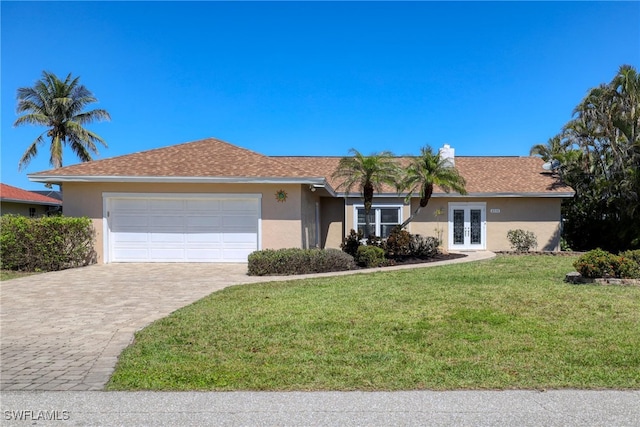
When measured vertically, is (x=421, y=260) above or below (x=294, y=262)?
below

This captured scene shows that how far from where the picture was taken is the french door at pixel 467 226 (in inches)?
781

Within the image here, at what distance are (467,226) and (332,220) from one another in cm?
608

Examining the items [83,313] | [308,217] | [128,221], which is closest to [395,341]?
[83,313]

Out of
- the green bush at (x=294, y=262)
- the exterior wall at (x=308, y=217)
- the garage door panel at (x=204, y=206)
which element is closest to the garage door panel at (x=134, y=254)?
the garage door panel at (x=204, y=206)

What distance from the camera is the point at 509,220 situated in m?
19.9

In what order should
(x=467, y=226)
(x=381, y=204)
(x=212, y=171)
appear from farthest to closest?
(x=467, y=226)
(x=381, y=204)
(x=212, y=171)

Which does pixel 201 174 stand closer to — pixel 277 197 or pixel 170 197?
pixel 170 197

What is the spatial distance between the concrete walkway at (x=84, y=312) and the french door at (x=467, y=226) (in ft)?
20.4

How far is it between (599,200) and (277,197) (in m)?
14.6

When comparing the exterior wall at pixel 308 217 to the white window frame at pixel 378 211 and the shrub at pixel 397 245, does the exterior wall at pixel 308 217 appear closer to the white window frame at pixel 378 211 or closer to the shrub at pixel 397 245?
the white window frame at pixel 378 211

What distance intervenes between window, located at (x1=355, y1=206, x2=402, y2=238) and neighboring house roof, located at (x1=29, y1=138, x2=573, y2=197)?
2.87 ft

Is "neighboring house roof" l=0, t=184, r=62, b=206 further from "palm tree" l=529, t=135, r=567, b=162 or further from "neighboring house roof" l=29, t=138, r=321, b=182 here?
"palm tree" l=529, t=135, r=567, b=162

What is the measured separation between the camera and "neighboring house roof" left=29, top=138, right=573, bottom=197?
14109 millimetres

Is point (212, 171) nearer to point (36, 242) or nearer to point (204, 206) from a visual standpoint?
point (204, 206)
